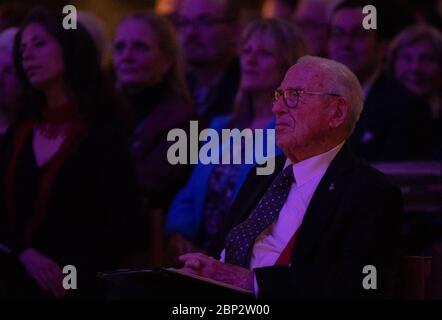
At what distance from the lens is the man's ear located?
13.3 feet

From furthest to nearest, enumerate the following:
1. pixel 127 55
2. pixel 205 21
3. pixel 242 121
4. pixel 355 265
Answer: pixel 205 21 → pixel 127 55 → pixel 242 121 → pixel 355 265

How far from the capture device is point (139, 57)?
5.64 meters

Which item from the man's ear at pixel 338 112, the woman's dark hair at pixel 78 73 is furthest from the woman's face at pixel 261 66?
the man's ear at pixel 338 112

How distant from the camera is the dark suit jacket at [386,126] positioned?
5355 millimetres

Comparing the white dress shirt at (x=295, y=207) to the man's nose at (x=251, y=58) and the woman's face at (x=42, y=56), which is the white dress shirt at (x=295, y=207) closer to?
the man's nose at (x=251, y=58)

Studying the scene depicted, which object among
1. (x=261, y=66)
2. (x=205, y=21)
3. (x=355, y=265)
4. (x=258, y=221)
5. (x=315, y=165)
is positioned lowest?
(x=355, y=265)

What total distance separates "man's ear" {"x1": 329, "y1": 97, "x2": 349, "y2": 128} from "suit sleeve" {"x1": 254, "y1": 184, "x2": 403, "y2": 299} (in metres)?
0.33

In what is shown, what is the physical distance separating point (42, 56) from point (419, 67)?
2088mm

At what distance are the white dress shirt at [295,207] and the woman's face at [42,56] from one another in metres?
1.42

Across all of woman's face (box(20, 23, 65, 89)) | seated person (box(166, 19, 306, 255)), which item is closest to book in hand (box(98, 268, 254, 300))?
seated person (box(166, 19, 306, 255))

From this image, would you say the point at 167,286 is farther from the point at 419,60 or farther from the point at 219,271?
the point at 419,60

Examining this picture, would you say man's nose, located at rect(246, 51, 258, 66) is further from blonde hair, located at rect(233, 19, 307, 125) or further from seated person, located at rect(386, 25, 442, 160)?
seated person, located at rect(386, 25, 442, 160)

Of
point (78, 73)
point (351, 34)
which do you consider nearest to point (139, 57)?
point (78, 73)

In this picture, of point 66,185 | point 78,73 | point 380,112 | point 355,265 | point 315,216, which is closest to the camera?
point 355,265
